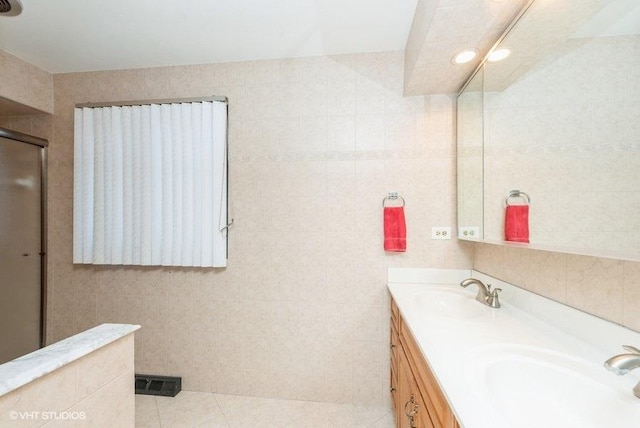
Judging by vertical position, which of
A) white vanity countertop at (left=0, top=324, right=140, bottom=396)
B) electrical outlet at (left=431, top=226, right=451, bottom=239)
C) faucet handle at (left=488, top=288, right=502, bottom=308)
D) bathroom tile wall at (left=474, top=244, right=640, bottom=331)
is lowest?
faucet handle at (left=488, top=288, right=502, bottom=308)

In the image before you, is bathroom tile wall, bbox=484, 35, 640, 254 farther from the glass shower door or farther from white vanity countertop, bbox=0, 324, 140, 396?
the glass shower door

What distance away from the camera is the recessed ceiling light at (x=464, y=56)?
1382 mm

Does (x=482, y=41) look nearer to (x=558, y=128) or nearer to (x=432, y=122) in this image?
(x=432, y=122)

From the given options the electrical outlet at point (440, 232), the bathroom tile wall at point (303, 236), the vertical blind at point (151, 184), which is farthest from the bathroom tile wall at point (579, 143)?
the vertical blind at point (151, 184)

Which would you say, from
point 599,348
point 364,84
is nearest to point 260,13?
point 364,84

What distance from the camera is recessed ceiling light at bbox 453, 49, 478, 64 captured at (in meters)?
1.38

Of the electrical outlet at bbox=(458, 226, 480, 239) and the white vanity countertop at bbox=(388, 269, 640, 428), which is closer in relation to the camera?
the white vanity countertop at bbox=(388, 269, 640, 428)

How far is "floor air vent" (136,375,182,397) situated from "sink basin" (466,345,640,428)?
2084 millimetres

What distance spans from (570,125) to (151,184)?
94.2 inches

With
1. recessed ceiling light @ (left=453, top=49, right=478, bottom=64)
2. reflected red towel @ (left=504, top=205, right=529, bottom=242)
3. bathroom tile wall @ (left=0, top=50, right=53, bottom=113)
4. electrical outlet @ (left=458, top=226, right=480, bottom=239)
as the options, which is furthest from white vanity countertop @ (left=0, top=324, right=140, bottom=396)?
bathroom tile wall @ (left=0, top=50, right=53, bottom=113)

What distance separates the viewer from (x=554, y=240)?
3.22 feet

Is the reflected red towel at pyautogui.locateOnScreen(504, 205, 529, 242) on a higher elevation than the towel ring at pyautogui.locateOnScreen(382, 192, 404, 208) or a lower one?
lower

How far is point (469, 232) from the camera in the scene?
1.63 metres

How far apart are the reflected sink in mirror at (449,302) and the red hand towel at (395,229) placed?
324 millimetres
